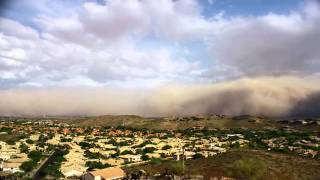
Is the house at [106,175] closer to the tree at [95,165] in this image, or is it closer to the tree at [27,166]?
the tree at [95,165]

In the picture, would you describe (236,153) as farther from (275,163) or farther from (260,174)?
(260,174)

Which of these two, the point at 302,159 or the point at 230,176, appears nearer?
the point at 230,176

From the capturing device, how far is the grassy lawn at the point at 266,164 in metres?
61.3

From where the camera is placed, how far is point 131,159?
8819cm

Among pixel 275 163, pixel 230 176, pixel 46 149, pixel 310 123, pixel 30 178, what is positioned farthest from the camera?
pixel 310 123

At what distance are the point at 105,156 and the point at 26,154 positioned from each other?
17038 millimetres

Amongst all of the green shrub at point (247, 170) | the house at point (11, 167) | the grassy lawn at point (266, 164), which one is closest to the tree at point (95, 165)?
the grassy lawn at point (266, 164)

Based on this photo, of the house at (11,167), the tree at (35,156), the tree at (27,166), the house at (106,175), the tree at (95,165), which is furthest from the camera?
the tree at (35,156)

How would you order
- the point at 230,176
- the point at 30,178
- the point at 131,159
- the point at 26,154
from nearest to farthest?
the point at 230,176 → the point at 30,178 → the point at 131,159 → the point at 26,154

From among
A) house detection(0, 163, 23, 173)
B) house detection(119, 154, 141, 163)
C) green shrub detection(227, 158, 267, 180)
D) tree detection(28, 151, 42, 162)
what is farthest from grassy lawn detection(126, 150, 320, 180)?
tree detection(28, 151, 42, 162)

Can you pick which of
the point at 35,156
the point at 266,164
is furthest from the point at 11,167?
the point at 266,164

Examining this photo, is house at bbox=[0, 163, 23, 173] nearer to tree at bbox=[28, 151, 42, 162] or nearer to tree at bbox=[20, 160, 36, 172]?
tree at bbox=[20, 160, 36, 172]

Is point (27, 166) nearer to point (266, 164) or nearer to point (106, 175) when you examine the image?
point (106, 175)

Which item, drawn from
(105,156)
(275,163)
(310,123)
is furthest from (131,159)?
(310,123)
